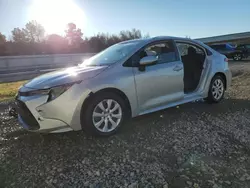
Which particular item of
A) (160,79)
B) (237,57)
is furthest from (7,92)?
(237,57)

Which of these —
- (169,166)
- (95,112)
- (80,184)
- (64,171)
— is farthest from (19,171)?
(169,166)

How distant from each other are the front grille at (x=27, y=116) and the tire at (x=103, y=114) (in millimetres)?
686

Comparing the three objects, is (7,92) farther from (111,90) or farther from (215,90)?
(215,90)

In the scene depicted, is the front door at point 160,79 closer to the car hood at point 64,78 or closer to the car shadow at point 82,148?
the car shadow at point 82,148

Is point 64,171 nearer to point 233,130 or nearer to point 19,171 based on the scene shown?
point 19,171

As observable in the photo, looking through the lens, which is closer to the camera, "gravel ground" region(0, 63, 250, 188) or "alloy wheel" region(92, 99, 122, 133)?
"gravel ground" region(0, 63, 250, 188)

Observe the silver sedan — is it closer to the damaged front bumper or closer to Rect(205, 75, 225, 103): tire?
the damaged front bumper

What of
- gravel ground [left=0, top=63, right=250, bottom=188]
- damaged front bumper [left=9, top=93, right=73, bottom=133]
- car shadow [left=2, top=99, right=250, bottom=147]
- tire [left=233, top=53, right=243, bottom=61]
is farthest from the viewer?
tire [left=233, top=53, right=243, bottom=61]

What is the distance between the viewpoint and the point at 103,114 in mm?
3777

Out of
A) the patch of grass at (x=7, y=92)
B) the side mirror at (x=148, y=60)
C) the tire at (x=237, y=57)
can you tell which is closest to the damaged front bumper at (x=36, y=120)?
the side mirror at (x=148, y=60)

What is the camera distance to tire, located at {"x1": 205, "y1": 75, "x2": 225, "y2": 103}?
557 cm

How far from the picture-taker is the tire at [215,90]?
18.3ft

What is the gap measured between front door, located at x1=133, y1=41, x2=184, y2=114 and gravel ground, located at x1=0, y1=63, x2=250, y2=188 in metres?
0.42

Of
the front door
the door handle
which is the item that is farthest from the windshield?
the door handle
